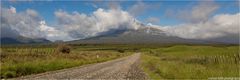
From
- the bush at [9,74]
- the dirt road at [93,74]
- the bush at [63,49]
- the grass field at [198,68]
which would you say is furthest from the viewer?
the bush at [63,49]

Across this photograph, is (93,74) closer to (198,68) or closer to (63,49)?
(198,68)

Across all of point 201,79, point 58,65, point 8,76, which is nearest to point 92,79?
point 8,76

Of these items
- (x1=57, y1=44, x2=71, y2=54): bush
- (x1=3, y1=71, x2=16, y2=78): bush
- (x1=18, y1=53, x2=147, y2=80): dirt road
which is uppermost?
(x1=57, y1=44, x2=71, y2=54): bush

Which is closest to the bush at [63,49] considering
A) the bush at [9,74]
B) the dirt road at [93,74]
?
the dirt road at [93,74]

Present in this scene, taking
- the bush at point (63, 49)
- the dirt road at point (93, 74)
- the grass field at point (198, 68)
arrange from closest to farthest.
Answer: the grass field at point (198, 68) < the dirt road at point (93, 74) < the bush at point (63, 49)

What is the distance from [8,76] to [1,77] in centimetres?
67

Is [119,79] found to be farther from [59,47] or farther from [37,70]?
[59,47]

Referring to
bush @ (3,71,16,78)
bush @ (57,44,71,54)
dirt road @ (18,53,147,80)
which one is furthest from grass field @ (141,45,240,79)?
bush @ (57,44,71,54)

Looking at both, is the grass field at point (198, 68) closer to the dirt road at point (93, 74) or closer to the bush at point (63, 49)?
the dirt road at point (93, 74)

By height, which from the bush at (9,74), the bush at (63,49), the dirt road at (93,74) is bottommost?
the dirt road at (93,74)

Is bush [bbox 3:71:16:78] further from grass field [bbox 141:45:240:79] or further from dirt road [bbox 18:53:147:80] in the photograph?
grass field [bbox 141:45:240:79]

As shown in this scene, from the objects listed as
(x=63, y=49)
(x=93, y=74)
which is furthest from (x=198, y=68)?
(x=63, y=49)

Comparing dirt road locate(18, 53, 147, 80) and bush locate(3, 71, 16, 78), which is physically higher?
bush locate(3, 71, 16, 78)

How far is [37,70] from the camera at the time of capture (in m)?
27.7
